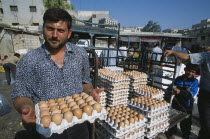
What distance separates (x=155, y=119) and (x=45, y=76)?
2618mm

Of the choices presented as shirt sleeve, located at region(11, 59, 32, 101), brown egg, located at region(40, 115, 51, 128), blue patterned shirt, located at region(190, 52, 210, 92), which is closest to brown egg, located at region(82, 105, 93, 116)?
brown egg, located at region(40, 115, 51, 128)

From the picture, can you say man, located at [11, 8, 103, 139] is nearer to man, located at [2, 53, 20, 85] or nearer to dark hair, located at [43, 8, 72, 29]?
dark hair, located at [43, 8, 72, 29]

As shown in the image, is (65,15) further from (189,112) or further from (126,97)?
(189,112)

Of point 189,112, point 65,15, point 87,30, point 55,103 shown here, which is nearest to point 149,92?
point 189,112

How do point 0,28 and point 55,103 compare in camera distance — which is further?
point 0,28

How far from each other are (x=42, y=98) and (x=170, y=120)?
124 inches

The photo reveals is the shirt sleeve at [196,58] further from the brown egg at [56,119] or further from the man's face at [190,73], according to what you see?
the brown egg at [56,119]

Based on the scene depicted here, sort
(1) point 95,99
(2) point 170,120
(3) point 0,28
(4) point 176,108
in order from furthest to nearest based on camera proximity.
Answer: (3) point 0,28 < (4) point 176,108 < (2) point 170,120 < (1) point 95,99

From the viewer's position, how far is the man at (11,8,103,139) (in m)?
1.62

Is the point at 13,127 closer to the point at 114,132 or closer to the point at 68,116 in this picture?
the point at 114,132

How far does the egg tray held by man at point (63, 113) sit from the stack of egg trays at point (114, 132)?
2.98 feet

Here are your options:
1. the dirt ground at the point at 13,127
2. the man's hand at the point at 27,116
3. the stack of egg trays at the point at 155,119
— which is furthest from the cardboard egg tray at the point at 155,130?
the man's hand at the point at 27,116

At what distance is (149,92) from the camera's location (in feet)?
13.1

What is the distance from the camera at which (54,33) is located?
1703 mm
